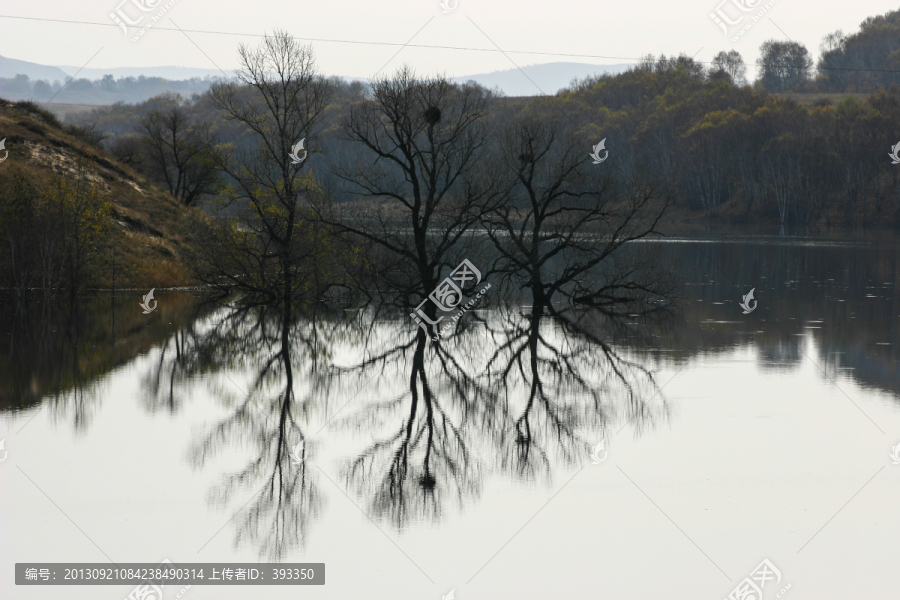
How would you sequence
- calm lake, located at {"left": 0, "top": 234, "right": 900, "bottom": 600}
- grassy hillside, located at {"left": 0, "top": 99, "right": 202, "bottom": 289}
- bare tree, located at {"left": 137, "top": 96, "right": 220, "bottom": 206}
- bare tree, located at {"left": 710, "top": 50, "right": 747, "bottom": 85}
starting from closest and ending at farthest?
calm lake, located at {"left": 0, "top": 234, "right": 900, "bottom": 600} < grassy hillside, located at {"left": 0, "top": 99, "right": 202, "bottom": 289} < bare tree, located at {"left": 137, "top": 96, "right": 220, "bottom": 206} < bare tree, located at {"left": 710, "top": 50, "right": 747, "bottom": 85}

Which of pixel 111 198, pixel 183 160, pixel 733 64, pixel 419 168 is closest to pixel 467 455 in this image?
pixel 419 168

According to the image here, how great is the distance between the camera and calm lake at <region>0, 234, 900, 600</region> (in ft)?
27.9

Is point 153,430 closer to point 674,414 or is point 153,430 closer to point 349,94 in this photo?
point 674,414

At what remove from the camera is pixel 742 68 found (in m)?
178

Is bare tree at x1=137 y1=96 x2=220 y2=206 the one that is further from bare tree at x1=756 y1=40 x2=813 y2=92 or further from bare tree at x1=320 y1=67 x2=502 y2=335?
bare tree at x1=756 y1=40 x2=813 y2=92

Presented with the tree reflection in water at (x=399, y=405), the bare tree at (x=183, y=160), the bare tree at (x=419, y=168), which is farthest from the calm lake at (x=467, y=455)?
the bare tree at (x=183, y=160)

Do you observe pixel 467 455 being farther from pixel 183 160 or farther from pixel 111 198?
pixel 183 160

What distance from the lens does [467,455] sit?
38.2 feet

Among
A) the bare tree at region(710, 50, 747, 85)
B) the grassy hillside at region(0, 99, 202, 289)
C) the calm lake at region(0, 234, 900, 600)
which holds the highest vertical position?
the bare tree at region(710, 50, 747, 85)

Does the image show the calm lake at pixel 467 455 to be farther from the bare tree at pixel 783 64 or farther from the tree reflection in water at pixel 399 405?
the bare tree at pixel 783 64

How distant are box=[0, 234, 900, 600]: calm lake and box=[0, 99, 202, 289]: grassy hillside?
12472 millimetres

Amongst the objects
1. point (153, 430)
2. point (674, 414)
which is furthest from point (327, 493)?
point (674, 414)

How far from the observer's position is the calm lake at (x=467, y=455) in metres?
8.51

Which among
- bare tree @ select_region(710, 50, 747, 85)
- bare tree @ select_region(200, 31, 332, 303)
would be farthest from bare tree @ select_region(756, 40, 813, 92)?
bare tree @ select_region(200, 31, 332, 303)
